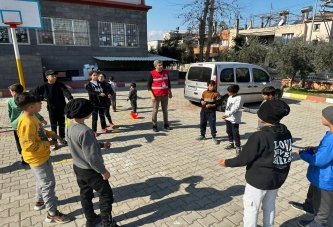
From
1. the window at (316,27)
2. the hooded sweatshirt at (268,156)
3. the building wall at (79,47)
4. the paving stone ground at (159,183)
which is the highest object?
the window at (316,27)

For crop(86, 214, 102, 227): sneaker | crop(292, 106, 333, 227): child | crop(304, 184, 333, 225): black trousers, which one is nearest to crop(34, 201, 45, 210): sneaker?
crop(86, 214, 102, 227): sneaker

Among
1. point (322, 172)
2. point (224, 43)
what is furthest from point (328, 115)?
point (224, 43)

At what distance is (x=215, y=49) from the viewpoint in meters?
42.4

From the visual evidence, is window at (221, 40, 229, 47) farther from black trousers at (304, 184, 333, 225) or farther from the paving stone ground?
black trousers at (304, 184, 333, 225)

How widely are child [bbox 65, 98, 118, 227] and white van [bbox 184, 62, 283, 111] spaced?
6.14 meters

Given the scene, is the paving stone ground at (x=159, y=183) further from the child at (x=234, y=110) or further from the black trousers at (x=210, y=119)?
the child at (x=234, y=110)

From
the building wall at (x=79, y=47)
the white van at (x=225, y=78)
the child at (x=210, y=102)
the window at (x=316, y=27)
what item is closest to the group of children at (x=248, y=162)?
the child at (x=210, y=102)

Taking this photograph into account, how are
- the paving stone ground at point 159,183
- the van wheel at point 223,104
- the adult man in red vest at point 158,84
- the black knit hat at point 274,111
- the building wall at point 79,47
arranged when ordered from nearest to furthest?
1. the black knit hat at point 274,111
2. the paving stone ground at point 159,183
3. the adult man in red vest at point 158,84
4. the van wheel at point 223,104
5. the building wall at point 79,47

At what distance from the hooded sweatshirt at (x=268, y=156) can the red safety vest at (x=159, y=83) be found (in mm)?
3783

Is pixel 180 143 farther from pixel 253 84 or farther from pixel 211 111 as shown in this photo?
pixel 253 84

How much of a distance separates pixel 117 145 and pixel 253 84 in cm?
634

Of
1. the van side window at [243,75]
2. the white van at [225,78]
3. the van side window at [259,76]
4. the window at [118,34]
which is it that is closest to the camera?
the white van at [225,78]

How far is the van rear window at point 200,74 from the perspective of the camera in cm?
785

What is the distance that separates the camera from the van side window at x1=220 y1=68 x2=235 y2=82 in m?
7.86
